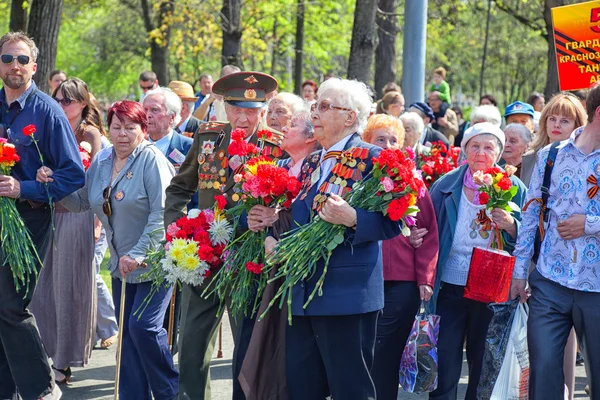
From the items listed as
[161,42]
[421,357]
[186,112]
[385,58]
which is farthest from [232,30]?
[421,357]

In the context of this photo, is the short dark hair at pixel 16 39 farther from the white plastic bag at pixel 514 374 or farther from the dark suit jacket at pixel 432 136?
the dark suit jacket at pixel 432 136

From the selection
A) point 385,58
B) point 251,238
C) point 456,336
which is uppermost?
point 385,58

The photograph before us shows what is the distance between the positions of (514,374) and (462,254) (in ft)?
→ 3.00

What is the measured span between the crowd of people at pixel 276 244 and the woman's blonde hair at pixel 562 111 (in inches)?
0.5

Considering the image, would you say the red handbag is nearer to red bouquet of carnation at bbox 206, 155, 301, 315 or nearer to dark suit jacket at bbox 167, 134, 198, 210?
red bouquet of carnation at bbox 206, 155, 301, 315

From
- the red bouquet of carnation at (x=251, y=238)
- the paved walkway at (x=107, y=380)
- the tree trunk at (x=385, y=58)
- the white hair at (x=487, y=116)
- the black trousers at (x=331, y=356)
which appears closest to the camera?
the black trousers at (x=331, y=356)

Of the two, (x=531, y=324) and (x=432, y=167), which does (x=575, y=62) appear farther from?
(x=531, y=324)

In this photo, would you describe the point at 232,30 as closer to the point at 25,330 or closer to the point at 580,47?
the point at 580,47

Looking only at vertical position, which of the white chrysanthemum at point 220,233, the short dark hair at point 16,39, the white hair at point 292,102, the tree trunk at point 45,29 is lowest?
the white chrysanthemum at point 220,233

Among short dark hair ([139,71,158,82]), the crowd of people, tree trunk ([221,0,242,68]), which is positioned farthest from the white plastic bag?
tree trunk ([221,0,242,68])

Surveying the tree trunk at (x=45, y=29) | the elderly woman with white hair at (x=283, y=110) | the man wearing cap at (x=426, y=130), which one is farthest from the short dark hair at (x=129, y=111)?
the tree trunk at (x=45, y=29)

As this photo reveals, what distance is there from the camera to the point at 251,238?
5.47 m

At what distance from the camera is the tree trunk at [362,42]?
551 inches

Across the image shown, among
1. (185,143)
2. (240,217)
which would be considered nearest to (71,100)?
(185,143)
